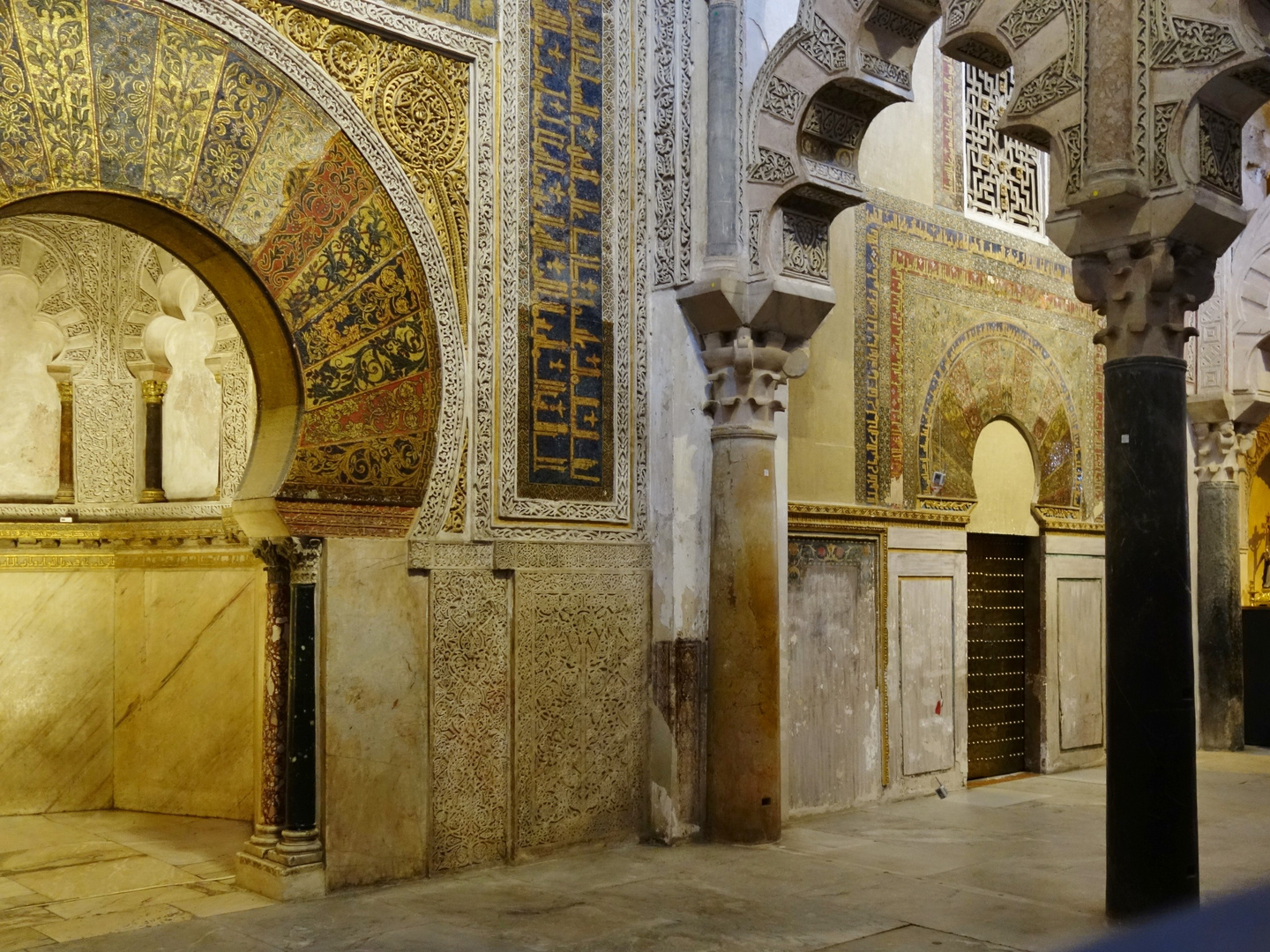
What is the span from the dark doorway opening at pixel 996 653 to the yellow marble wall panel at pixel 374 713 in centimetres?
424

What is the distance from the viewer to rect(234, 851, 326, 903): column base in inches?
200

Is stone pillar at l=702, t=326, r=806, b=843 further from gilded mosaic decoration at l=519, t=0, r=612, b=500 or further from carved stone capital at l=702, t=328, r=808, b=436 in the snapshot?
gilded mosaic decoration at l=519, t=0, r=612, b=500

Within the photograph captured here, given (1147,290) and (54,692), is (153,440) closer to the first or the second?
(54,692)

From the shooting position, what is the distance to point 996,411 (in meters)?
8.63

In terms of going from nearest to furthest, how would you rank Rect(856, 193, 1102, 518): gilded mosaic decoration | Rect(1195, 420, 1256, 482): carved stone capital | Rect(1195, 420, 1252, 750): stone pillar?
Rect(856, 193, 1102, 518): gilded mosaic decoration
Rect(1195, 420, 1252, 750): stone pillar
Rect(1195, 420, 1256, 482): carved stone capital

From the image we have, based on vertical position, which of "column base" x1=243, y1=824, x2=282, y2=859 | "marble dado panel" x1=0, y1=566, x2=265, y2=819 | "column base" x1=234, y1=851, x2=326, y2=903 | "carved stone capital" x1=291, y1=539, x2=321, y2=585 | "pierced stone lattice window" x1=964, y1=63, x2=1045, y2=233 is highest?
"pierced stone lattice window" x1=964, y1=63, x2=1045, y2=233

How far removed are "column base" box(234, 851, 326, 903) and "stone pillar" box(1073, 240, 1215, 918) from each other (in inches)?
117

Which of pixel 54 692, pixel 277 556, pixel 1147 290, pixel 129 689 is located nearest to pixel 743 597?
pixel 277 556

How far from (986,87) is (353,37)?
4979 mm

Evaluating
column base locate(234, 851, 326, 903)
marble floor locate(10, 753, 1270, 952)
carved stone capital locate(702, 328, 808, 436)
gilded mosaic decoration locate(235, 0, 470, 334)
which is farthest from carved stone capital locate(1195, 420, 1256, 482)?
column base locate(234, 851, 326, 903)

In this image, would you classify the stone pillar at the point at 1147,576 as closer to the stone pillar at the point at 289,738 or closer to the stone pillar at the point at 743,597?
the stone pillar at the point at 743,597

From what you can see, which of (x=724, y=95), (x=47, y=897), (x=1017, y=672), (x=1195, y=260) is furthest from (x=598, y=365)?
(x=1017, y=672)

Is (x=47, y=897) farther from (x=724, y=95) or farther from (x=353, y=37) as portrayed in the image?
(x=724, y=95)

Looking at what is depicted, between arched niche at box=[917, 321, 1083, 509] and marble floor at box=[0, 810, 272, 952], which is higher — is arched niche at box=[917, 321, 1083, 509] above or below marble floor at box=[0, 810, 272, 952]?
above
